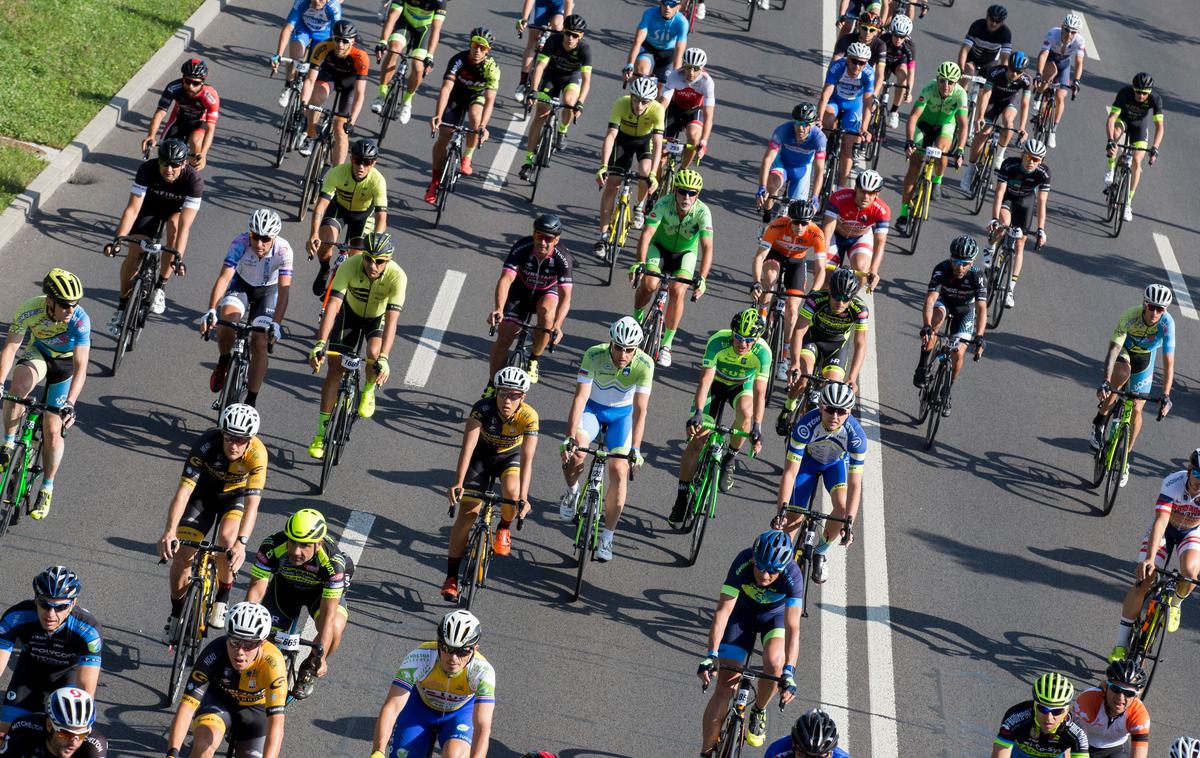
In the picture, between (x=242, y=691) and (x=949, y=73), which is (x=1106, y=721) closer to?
(x=242, y=691)

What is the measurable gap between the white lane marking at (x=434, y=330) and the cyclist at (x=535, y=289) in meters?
1.12

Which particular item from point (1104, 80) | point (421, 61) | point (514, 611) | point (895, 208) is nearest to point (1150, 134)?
point (1104, 80)

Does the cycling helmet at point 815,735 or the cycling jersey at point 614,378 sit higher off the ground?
the cycling jersey at point 614,378

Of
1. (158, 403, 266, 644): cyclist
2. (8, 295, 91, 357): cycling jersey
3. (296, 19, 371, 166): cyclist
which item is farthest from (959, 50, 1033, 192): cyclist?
(158, 403, 266, 644): cyclist

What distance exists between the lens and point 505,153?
977 inches

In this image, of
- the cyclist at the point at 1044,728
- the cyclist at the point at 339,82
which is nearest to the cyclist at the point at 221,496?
the cyclist at the point at 1044,728

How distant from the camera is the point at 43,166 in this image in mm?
21422

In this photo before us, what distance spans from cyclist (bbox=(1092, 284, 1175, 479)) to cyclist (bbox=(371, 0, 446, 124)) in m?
11.1

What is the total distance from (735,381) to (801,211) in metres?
3.48

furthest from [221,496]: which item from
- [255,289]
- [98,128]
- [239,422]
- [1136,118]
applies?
[1136,118]

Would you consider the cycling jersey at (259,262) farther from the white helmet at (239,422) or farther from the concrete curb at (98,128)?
the concrete curb at (98,128)

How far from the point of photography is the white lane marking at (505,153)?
23.8m

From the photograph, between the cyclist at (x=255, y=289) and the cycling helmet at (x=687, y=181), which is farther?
the cycling helmet at (x=687, y=181)

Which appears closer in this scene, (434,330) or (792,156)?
(434,330)
